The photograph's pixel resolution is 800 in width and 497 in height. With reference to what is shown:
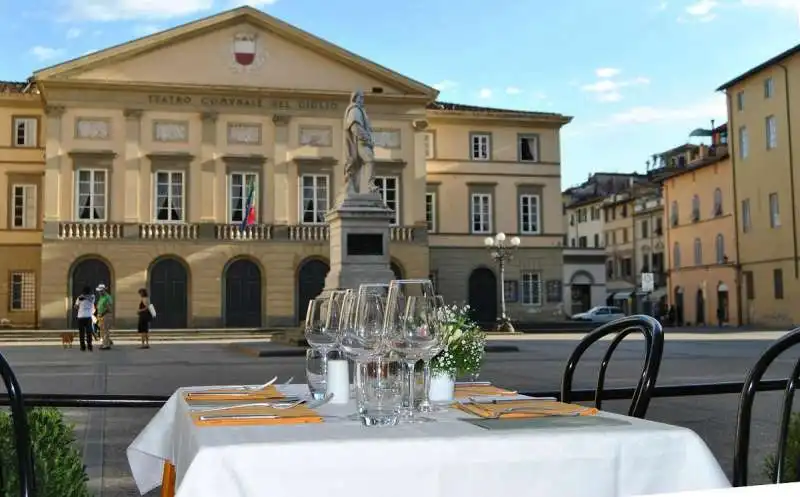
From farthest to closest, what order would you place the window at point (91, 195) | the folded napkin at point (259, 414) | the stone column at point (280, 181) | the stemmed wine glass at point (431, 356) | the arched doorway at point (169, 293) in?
the stone column at point (280, 181) → the arched doorway at point (169, 293) → the window at point (91, 195) → the stemmed wine glass at point (431, 356) → the folded napkin at point (259, 414)

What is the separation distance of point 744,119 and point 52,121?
33.4 m

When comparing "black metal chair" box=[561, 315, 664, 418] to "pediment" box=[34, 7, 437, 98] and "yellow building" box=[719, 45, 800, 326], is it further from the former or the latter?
"yellow building" box=[719, 45, 800, 326]

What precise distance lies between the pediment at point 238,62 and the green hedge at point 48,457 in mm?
35620

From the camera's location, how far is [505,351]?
940 inches

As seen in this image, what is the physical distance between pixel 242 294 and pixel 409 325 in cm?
3635

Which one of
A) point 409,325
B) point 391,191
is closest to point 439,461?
point 409,325

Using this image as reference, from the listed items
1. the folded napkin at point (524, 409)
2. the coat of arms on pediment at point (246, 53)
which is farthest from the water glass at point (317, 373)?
the coat of arms on pediment at point (246, 53)

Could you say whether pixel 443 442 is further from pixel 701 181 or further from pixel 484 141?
pixel 701 181

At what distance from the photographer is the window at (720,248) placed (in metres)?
51.3

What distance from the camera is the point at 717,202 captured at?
51719 millimetres

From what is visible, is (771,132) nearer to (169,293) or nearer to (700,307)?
(700,307)

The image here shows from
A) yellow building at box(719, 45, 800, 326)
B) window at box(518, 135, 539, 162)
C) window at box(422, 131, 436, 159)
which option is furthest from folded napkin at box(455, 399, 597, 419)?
window at box(518, 135, 539, 162)

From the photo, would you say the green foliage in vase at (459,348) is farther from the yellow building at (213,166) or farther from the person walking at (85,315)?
the yellow building at (213,166)

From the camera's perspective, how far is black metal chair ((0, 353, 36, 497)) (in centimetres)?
289
